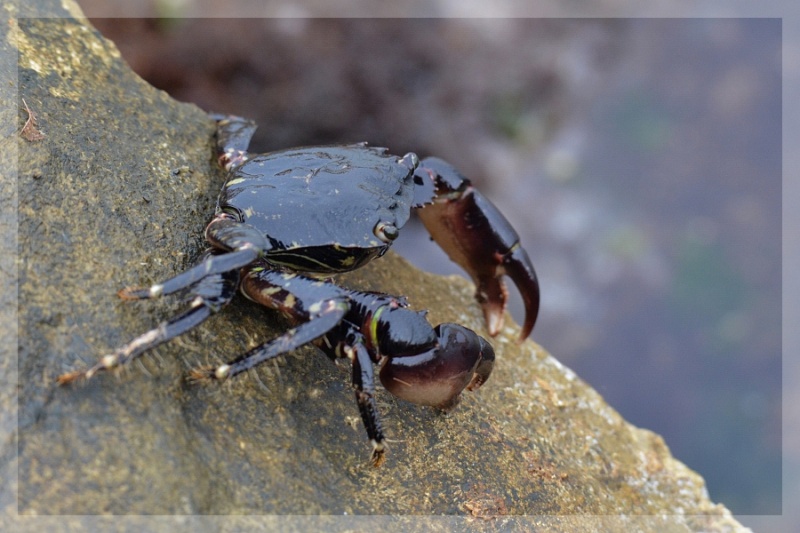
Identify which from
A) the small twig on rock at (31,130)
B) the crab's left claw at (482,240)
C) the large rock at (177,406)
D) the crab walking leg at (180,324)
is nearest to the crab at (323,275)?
the crab walking leg at (180,324)

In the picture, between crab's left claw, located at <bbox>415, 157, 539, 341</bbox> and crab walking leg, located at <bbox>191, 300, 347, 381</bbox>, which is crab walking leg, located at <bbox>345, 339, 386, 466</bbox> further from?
crab's left claw, located at <bbox>415, 157, 539, 341</bbox>

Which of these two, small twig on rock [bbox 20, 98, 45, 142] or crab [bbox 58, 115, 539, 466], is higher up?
small twig on rock [bbox 20, 98, 45, 142]

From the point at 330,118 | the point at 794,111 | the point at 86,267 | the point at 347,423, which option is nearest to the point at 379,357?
the point at 347,423

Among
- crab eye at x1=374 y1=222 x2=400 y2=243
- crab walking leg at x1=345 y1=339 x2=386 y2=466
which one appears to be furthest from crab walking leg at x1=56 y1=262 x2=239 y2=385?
crab eye at x1=374 y1=222 x2=400 y2=243

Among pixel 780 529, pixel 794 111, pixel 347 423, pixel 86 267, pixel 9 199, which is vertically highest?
pixel 794 111

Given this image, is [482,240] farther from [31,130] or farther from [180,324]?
[31,130]

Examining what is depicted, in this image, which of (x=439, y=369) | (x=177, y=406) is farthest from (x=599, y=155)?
(x=177, y=406)

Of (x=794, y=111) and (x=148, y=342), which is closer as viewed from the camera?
(x=148, y=342)

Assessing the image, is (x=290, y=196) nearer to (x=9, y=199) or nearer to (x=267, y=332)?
(x=267, y=332)

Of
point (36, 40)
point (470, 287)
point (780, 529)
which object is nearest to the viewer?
point (36, 40)
